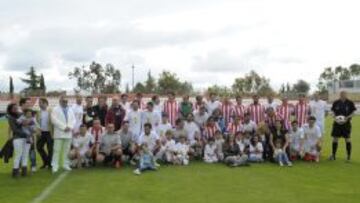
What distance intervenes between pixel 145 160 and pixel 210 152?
7.69ft

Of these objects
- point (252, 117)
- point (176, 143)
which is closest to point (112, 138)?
point (176, 143)

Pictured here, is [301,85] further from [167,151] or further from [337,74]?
[167,151]

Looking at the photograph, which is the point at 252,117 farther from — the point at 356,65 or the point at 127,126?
the point at 356,65

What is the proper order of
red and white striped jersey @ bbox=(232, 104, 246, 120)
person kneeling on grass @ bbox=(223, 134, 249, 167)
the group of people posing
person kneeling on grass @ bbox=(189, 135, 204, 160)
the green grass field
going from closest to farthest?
the green grass field → the group of people posing → person kneeling on grass @ bbox=(223, 134, 249, 167) → person kneeling on grass @ bbox=(189, 135, 204, 160) → red and white striped jersey @ bbox=(232, 104, 246, 120)

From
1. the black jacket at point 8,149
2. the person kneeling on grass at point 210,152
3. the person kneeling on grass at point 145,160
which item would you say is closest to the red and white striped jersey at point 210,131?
the person kneeling on grass at point 210,152

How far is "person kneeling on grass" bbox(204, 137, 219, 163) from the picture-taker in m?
15.5

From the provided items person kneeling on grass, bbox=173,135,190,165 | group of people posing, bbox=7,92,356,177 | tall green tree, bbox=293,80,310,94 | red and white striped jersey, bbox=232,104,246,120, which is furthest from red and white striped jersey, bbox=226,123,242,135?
tall green tree, bbox=293,80,310,94

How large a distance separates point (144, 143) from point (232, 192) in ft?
14.5

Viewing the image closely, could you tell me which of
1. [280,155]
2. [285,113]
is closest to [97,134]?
[280,155]

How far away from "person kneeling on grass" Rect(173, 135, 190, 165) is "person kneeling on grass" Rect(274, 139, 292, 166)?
2.42 metres

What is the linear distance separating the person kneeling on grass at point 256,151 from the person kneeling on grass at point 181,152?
1742 millimetres

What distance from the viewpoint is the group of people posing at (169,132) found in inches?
555

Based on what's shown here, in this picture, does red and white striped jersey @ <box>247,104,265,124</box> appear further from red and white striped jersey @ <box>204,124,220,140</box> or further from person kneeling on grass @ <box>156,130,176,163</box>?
person kneeling on grass @ <box>156,130,176,163</box>

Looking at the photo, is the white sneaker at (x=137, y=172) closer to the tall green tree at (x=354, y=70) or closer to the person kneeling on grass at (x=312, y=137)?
the person kneeling on grass at (x=312, y=137)
